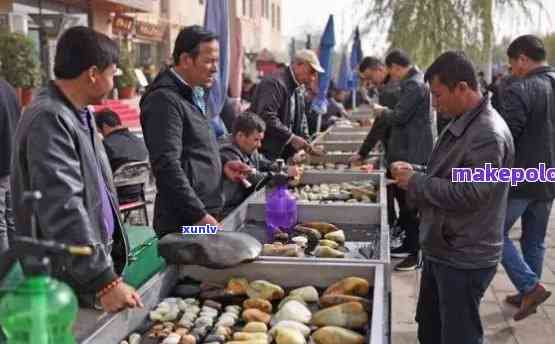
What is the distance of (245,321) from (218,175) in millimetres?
1149

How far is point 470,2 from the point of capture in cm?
1136

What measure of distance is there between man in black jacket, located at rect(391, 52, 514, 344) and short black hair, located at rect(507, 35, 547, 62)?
182cm

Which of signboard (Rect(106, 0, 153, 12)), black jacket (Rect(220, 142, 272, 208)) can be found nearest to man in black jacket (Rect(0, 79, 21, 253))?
black jacket (Rect(220, 142, 272, 208))

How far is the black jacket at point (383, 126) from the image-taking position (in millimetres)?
5516

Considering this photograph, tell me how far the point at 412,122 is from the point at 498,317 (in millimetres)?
1856

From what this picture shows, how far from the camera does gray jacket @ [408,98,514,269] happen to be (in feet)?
7.97

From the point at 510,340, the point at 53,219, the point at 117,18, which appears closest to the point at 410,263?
the point at 510,340

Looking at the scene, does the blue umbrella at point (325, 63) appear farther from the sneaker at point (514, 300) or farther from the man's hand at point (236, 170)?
the man's hand at point (236, 170)

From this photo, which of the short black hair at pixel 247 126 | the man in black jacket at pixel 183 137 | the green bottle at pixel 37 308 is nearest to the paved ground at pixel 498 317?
the short black hair at pixel 247 126

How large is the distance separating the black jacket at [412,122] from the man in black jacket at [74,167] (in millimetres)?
3538

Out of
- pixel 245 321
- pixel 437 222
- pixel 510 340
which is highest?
pixel 437 222

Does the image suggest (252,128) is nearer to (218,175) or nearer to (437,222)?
(218,175)

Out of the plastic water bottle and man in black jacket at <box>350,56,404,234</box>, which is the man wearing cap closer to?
man in black jacket at <box>350,56,404,234</box>

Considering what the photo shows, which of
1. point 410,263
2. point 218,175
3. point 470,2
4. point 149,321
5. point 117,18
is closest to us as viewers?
point 149,321
